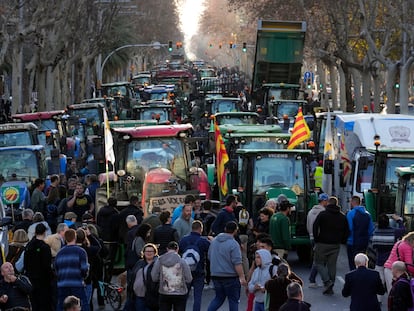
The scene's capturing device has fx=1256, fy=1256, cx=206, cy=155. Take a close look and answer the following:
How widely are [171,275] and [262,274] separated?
42.8 inches

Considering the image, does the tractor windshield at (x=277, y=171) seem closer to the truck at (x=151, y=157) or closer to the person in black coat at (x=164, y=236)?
the truck at (x=151, y=157)

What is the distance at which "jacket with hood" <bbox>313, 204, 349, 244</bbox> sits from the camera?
768 inches

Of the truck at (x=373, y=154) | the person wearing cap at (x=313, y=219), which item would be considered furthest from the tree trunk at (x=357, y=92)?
the person wearing cap at (x=313, y=219)

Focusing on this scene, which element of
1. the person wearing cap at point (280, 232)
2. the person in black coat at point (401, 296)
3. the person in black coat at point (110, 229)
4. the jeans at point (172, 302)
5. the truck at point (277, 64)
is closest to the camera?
the person in black coat at point (401, 296)

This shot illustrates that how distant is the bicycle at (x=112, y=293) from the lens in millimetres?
17891

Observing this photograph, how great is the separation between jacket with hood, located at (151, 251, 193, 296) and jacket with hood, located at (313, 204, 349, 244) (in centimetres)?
487

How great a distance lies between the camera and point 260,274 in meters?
15.0

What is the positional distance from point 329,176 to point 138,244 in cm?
1171

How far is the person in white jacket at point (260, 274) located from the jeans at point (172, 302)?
856 millimetres

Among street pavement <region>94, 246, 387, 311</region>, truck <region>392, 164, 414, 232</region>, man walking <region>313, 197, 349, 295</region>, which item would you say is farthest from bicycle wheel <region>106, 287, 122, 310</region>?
truck <region>392, 164, 414, 232</region>

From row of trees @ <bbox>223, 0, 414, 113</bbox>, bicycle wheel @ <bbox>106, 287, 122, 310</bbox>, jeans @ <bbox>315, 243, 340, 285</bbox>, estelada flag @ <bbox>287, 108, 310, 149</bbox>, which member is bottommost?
bicycle wheel @ <bbox>106, 287, 122, 310</bbox>

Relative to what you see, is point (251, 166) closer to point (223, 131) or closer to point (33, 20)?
point (223, 131)

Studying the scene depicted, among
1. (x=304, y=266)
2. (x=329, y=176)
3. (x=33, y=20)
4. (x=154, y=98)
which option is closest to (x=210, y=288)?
(x=304, y=266)

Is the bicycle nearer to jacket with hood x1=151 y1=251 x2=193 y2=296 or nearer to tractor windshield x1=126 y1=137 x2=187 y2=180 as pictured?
jacket with hood x1=151 y1=251 x2=193 y2=296
